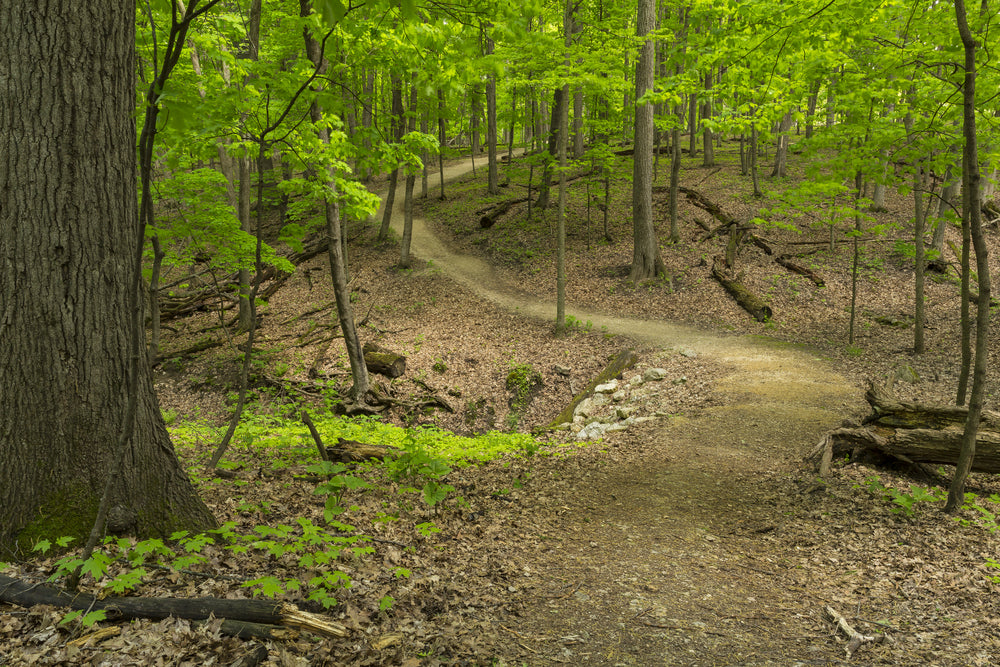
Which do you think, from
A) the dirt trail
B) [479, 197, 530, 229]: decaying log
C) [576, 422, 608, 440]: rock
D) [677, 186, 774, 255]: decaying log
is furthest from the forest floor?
[479, 197, 530, 229]: decaying log

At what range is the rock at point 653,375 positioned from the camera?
34.8ft

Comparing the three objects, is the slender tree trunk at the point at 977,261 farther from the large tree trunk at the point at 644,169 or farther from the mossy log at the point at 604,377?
the large tree trunk at the point at 644,169

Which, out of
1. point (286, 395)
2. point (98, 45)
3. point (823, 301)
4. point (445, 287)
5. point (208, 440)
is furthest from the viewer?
point (445, 287)

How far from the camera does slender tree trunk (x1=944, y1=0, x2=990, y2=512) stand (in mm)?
4488

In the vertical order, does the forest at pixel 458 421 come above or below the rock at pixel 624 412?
above

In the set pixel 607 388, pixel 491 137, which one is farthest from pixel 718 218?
pixel 607 388

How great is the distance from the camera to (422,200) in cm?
2703

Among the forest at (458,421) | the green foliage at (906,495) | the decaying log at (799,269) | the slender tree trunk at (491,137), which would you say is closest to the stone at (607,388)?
the forest at (458,421)

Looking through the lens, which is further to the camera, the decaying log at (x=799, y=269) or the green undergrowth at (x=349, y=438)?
the decaying log at (x=799, y=269)

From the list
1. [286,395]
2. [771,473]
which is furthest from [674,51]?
[286,395]

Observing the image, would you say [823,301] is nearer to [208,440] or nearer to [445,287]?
[445,287]

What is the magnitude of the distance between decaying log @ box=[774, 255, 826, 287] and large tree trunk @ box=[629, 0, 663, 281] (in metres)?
3.77

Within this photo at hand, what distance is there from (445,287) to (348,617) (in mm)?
15452

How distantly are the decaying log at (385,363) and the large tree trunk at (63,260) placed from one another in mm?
9415
